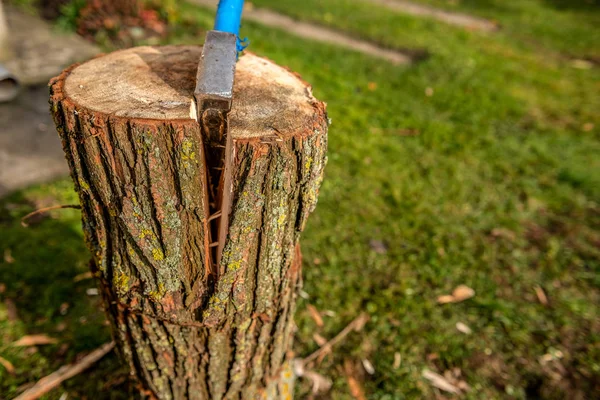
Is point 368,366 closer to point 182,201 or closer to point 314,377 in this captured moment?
point 314,377

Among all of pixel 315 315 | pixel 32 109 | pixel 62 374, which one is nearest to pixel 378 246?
pixel 315 315

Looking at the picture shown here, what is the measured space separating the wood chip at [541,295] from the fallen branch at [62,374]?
2.84 m

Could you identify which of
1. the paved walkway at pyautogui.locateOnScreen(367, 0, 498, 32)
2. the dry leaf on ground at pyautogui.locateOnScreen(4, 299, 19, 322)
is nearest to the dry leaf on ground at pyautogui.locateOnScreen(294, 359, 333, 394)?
the dry leaf on ground at pyautogui.locateOnScreen(4, 299, 19, 322)

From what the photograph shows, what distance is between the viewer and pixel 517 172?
4.39 metres

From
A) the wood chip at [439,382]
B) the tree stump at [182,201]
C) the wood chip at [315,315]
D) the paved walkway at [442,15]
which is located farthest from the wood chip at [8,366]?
the paved walkway at [442,15]

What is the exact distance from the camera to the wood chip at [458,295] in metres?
3.07

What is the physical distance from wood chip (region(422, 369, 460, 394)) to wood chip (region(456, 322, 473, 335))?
404mm

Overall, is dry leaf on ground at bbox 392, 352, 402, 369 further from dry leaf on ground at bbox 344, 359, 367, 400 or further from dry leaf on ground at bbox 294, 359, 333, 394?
dry leaf on ground at bbox 294, 359, 333, 394

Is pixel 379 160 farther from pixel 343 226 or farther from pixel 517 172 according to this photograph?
pixel 517 172

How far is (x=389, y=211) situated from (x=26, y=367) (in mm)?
2734

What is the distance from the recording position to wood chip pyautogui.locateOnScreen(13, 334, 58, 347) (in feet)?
8.02

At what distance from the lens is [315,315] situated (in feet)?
9.39

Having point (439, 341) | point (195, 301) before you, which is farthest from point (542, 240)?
point (195, 301)

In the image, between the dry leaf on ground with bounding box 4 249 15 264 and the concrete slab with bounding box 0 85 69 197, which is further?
the concrete slab with bounding box 0 85 69 197
